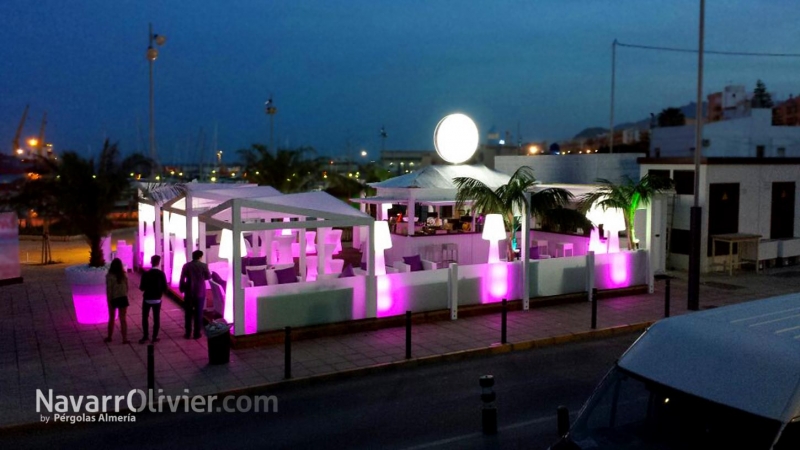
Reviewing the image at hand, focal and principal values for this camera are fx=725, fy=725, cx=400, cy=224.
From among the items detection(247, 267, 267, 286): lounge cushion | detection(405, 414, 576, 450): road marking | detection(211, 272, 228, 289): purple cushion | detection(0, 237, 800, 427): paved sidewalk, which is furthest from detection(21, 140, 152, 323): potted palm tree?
detection(405, 414, 576, 450): road marking

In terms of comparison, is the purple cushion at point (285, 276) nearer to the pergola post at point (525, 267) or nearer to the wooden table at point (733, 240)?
the pergola post at point (525, 267)

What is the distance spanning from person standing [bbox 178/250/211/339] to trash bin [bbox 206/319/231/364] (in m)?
1.66

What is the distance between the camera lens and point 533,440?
320 inches

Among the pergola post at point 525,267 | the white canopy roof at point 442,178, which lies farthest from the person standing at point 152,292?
the white canopy roof at point 442,178

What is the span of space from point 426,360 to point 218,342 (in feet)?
10.8

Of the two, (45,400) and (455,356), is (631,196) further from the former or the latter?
(45,400)

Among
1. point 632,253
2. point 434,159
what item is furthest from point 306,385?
point 434,159

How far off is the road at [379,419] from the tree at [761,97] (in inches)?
1783

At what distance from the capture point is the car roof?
4.13 meters

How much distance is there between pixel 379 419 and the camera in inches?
353

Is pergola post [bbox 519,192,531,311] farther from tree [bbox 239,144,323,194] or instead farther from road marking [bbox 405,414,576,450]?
tree [bbox 239,144,323,194]

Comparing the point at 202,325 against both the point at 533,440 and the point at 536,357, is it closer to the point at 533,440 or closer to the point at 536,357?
the point at 536,357

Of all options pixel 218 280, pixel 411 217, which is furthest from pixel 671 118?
pixel 218 280

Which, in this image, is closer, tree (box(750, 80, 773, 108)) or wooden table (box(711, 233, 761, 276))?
wooden table (box(711, 233, 761, 276))
